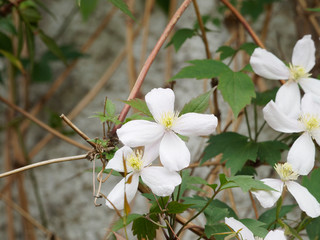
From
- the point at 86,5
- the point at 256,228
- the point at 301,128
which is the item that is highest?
the point at 86,5

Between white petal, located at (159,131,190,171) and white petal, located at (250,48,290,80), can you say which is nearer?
white petal, located at (159,131,190,171)

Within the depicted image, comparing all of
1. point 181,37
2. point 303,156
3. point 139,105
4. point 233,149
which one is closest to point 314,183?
point 303,156

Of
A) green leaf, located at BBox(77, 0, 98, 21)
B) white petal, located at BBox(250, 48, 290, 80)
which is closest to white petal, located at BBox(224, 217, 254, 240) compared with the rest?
white petal, located at BBox(250, 48, 290, 80)

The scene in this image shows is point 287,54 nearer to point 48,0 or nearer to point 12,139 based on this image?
point 48,0

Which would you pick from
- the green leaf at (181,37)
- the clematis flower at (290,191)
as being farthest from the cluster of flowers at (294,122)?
the green leaf at (181,37)

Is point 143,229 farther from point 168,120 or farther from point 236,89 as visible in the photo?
point 236,89

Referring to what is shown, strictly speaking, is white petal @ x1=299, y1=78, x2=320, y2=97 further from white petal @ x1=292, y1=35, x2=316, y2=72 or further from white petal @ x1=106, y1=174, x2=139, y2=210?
white petal @ x1=106, y1=174, x2=139, y2=210

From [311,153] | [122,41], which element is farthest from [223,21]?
[311,153]
